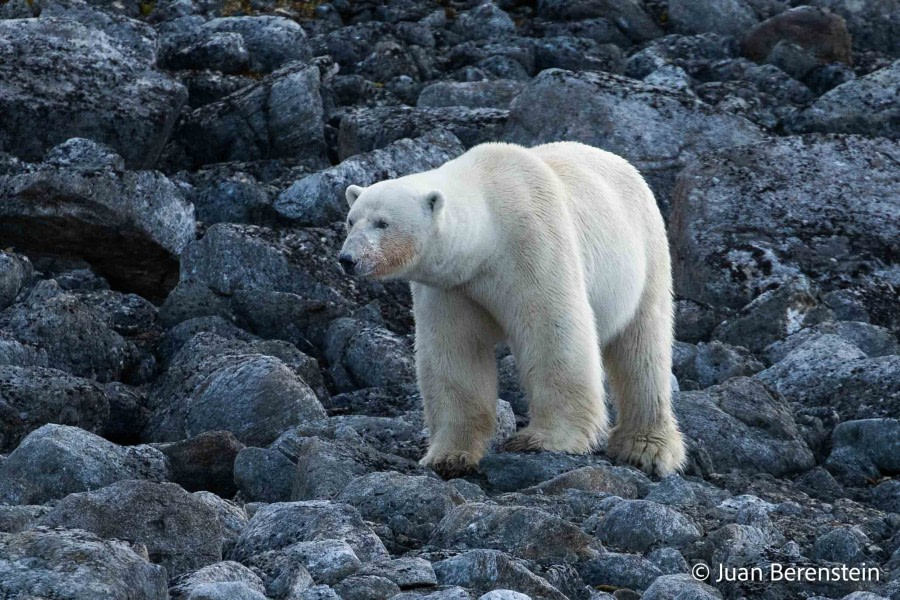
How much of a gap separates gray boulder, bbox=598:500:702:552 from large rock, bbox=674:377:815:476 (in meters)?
2.50

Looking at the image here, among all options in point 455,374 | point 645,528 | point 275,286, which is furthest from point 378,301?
point 645,528

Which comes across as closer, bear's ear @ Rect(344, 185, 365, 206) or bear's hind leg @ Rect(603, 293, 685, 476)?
bear's ear @ Rect(344, 185, 365, 206)

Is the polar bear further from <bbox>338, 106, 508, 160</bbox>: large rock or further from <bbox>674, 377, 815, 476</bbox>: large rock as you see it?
<bbox>338, 106, 508, 160</bbox>: large rock

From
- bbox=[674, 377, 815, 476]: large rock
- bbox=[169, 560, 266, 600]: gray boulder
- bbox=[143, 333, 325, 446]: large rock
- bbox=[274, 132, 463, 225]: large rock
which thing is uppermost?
bbox=[169, 560, 266, 600]: gray boulder

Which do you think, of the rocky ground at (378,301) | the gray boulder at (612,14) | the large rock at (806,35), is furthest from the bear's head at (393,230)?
the gray boulder at (612,14)

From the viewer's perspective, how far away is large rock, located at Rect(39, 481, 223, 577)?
4996 mm

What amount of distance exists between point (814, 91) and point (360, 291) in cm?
788

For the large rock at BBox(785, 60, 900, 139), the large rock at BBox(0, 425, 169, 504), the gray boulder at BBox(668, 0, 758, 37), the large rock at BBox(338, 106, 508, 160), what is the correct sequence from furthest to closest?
the gray boulder at BBox(668, 0, 758, 37) < the large rock at BBox(785, 60, 900, 139) < the large rock at BBox(338, 106, 508, 160) < the large rock at BBox(0, 425, 169, 504)

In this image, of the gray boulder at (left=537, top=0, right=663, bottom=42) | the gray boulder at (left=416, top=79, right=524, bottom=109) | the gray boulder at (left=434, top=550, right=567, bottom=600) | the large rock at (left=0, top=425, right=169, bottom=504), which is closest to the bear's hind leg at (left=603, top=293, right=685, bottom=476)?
the large rock at (left=0, top=425, right=169, bottom=504)

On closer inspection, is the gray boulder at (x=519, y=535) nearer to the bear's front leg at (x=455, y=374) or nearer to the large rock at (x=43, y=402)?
the bear's front leg at (x=455, y=374)

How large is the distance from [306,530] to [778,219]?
304 inches

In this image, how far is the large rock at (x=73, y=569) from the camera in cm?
404

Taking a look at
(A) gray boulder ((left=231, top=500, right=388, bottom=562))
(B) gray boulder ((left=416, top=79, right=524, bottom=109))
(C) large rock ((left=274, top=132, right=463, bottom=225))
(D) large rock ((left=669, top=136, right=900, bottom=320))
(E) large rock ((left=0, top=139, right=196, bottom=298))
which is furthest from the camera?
(B) gray boulder ((left=416, top=79, right=524, bottom=109))

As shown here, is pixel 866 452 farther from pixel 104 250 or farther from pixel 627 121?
pixel 104 250
